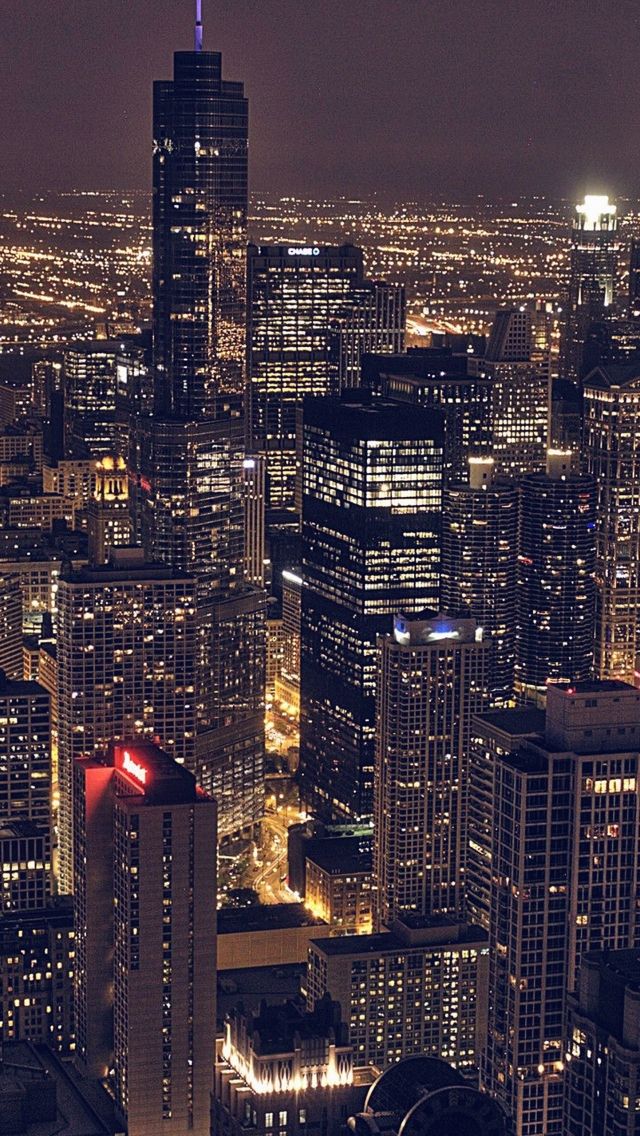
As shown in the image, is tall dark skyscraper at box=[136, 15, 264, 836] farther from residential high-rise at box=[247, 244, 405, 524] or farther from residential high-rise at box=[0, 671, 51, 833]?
residential high-rise at box=[247, 244, 405, 524]

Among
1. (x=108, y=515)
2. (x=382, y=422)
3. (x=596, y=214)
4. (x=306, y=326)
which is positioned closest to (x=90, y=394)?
(x=306, y=326)

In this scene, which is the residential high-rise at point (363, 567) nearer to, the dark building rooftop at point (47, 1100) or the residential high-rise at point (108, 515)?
the residential high-rise at point (108, 515)

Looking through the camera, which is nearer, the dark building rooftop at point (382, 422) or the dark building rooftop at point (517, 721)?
the dark building rooftop at point (517, 721)

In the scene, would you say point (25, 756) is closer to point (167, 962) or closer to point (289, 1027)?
point (167, 962)

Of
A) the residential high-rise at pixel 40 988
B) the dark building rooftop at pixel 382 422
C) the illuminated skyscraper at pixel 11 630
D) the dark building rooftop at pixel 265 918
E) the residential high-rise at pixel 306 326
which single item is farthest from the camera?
the residential high-rise at pixel 306 326

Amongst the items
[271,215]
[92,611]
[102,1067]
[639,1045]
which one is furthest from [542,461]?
[639,1045]

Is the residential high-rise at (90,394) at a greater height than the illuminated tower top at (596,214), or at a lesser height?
lesser

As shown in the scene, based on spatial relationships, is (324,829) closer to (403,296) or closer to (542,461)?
(542,461)

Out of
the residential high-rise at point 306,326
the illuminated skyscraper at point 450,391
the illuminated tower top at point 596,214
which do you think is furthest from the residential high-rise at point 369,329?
the illuminated tower top at point 596,214
